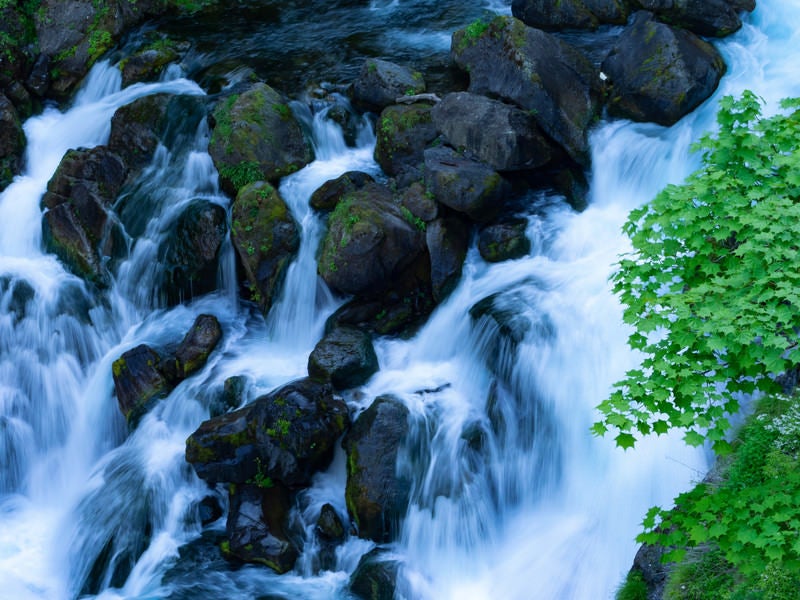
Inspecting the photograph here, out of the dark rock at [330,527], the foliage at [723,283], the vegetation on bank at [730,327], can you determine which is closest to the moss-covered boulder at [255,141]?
the dark rock at [330,527]

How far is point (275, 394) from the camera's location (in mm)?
9812

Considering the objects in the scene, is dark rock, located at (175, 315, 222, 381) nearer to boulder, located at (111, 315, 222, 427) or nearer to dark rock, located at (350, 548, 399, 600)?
boulder, located at (111, 315, 222, 427)

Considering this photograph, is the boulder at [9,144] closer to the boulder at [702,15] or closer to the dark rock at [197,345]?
the dark rock at [197,345]

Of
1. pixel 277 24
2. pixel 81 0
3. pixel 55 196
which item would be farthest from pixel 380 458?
pixel 81 0

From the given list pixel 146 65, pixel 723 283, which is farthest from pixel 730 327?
pixel 146 65

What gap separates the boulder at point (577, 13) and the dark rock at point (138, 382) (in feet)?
29.7

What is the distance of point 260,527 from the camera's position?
9.36 metres

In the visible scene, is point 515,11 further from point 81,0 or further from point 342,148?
point 81,0

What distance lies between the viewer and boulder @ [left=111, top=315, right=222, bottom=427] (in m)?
11.3

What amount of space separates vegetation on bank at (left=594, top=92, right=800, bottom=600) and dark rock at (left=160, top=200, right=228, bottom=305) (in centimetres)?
761

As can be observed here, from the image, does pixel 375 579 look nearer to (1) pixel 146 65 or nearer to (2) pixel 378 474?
(2) pixel 378 474

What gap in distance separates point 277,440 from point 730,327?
5984 mm

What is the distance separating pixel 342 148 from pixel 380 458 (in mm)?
6002

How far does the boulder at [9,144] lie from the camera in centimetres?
1438
